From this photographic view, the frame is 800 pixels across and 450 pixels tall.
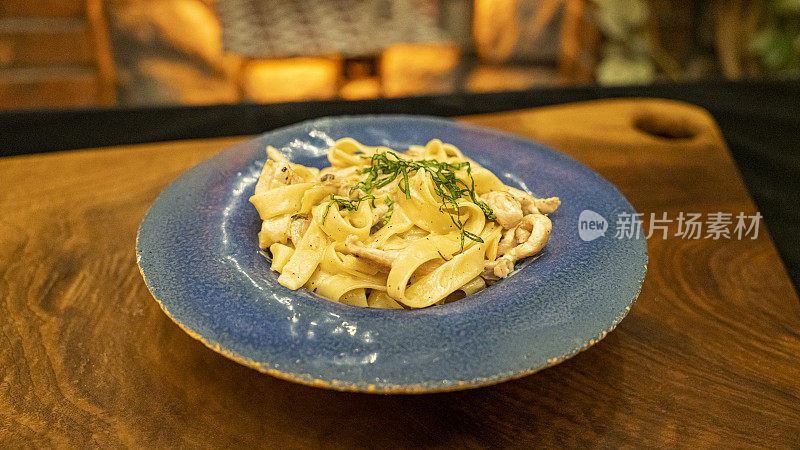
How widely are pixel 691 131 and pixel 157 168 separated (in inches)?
103

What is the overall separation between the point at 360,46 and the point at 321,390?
5.03 m

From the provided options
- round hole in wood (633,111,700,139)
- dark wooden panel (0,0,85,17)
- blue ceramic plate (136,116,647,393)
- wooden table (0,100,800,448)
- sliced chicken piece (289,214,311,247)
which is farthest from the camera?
dark wooden panel (0,0,85,17)

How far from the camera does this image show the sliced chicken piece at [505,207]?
2.01 m

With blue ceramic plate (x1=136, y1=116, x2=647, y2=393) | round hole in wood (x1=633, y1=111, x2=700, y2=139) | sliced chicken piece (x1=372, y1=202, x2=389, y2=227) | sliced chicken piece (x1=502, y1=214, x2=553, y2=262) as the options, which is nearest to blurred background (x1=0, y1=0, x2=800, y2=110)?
round hole in wood (x1=633, y1=111, x2=700, y2=139)

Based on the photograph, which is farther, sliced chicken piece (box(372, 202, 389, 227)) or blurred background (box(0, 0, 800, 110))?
blurred background (box(0, 0, 800, 110))

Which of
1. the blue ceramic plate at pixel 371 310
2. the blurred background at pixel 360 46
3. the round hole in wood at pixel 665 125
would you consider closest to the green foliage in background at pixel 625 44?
the blurred background at pixel 360 46

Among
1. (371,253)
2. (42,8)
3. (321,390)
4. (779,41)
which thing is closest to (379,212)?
(371,253)

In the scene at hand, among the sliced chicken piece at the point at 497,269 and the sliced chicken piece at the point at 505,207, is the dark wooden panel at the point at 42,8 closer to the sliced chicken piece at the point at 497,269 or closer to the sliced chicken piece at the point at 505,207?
the sliced chicken piece at the point at 505,207

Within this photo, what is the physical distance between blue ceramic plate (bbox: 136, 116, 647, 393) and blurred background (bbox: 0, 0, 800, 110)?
3.21 meters

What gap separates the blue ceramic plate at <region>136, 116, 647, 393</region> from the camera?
1.33m

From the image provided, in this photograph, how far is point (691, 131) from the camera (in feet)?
10.2

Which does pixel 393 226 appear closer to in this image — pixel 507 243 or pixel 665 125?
pixel 507 243

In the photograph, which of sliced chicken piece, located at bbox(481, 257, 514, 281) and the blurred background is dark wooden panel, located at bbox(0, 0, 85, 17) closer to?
the blurred background

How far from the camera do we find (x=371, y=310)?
155 centimetres
